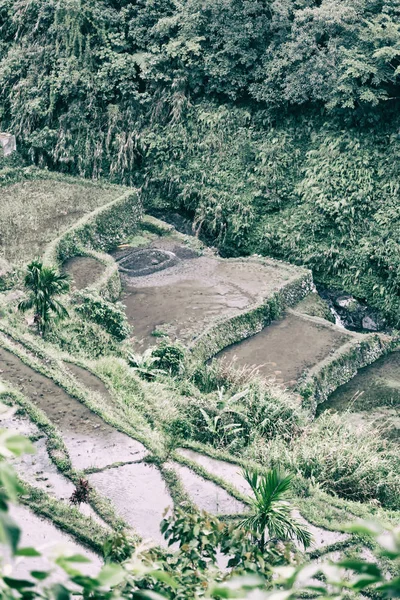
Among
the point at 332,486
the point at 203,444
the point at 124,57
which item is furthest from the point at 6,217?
the point at 332,486

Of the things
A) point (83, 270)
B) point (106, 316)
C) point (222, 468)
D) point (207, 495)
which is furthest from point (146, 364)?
point (83, 270)

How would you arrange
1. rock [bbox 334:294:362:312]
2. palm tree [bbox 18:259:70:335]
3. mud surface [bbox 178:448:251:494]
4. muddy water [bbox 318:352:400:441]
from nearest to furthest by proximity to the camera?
mud surface [bbox 178:448:251:494] < palm tree [bbox 18:259:70:335] < muddy water [bbox 318:352:400:441] < rock [bbox 334:294:362:312]

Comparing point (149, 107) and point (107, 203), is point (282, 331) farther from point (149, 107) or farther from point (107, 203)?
point (149, 107)

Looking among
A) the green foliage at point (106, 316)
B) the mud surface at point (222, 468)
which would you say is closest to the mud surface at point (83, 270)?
the green foliage at point (106, 316)

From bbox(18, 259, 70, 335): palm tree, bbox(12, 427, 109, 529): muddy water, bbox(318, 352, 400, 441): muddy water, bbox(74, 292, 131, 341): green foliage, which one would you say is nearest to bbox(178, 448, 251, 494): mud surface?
bbox(12, 427, 109, 529): muddy water

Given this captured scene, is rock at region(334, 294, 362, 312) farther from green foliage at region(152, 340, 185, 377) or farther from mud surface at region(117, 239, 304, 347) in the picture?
green foliage at region(152, 340, 185, 377)

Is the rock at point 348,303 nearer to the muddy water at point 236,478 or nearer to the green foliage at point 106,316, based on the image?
the green foliage at point 106,316

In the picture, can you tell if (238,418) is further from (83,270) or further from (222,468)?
(83,270)
